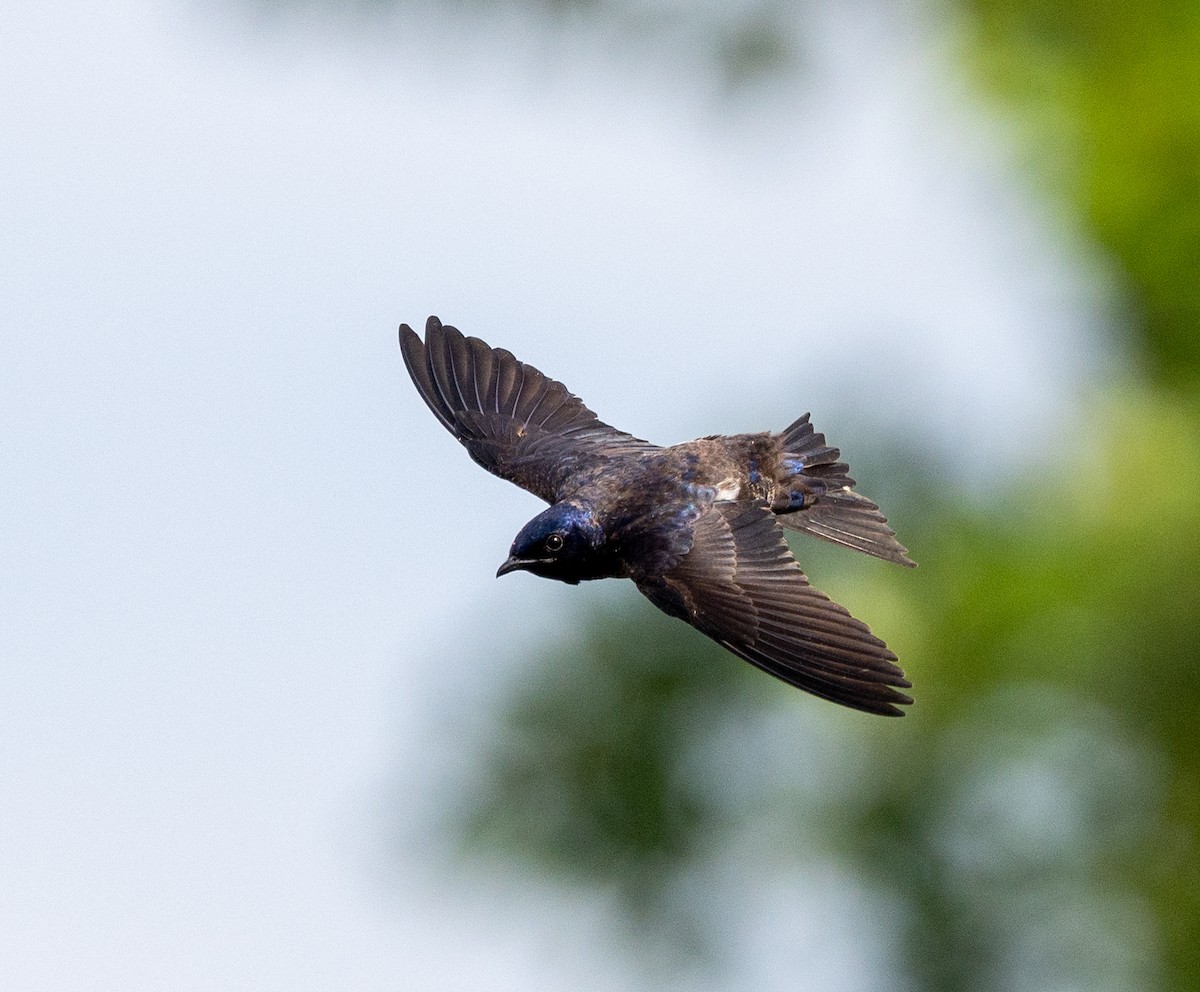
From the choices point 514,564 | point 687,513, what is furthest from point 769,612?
point 514,564

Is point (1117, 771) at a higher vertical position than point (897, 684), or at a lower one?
higher

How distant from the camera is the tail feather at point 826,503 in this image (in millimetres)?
6270

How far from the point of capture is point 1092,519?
49.0 ft

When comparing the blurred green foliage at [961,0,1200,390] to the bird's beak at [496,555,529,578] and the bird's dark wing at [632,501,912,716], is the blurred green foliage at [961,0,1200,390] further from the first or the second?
the bird's beak at [496,555,529,578]

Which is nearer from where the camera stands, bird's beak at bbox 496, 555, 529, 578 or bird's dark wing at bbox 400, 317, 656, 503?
bird's beak at bbox 496, 555, 529, 578

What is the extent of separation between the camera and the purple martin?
5.10m

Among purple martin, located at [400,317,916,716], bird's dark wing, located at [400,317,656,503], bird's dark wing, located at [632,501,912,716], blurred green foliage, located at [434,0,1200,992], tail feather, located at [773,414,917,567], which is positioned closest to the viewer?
bird's dark wing, located at [632,501,912,716]

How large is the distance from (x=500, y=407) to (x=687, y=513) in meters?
1.52

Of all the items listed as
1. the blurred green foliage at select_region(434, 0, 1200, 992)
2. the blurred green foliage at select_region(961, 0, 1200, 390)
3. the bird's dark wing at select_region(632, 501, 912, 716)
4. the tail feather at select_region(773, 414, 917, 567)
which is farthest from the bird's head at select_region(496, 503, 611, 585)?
the blurred green foliage at select_region(961, 0, 1200, 390)

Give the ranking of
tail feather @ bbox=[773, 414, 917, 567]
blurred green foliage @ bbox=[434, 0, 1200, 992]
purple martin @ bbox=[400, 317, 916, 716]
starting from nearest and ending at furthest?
1. purple martin @ bbox=[400, 317, 916, 716]
2. tail feather @ bbox=[773, 414, 917, 567]
3. blurred green foliage @ bbox=[434, 0, 1200, 992]

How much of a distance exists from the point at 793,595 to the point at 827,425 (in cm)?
700

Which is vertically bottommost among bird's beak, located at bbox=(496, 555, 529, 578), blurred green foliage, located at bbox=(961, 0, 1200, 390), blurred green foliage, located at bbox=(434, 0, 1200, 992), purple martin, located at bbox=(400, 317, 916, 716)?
bird's beak, located at bbox=(496, 555, 529, 578)

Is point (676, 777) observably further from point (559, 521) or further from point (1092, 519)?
point (559, 521)

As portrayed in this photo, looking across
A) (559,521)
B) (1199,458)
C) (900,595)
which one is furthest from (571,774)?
(559,521)
